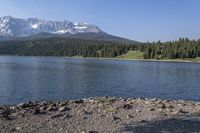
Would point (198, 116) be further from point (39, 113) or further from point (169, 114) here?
point (39, 113)

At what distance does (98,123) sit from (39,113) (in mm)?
5287

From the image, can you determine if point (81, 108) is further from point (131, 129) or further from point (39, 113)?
point (131, 129)

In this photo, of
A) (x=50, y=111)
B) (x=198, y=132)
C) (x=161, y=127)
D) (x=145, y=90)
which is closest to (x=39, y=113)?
(x=50, y=111)

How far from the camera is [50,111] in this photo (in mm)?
28188

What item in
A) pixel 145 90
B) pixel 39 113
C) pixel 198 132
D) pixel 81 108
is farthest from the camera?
pixel 145 90

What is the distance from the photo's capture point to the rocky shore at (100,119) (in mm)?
22797

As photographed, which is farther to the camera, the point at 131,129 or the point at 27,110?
the point at 27,110

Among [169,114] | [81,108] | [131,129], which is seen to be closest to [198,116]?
[169,114]

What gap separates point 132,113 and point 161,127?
15.3ft

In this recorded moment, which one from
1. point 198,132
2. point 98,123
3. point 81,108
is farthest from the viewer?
point 81,108

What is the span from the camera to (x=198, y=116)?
27.5 metres

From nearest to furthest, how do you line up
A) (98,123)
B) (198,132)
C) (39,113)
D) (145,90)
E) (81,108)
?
(198,132) → (98,123) → (39,113) → (81,108) → (145,90)

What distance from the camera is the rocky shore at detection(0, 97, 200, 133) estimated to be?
22.8 meters

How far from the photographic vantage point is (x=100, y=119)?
25.4m
